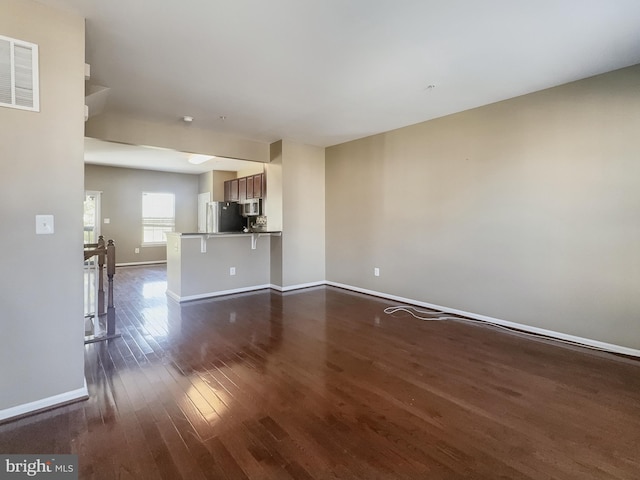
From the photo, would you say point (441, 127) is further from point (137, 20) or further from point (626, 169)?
point (137, 20)

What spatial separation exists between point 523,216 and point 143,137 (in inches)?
192

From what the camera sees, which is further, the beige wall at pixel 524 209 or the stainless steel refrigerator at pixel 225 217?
the stainless steel refrigerator at pixel 225 217

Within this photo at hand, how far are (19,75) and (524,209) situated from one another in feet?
14.4

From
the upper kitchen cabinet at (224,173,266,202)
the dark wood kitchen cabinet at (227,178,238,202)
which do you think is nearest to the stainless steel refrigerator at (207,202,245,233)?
the upper kitchen cabinet at (224,173,266,202)

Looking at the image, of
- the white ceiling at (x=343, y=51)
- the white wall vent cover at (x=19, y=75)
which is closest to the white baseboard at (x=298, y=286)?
the white ceiling at (x=343, y=51)

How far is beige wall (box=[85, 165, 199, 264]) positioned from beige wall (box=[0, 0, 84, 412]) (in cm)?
680

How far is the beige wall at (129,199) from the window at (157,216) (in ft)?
0.36

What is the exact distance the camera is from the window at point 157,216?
847 cm

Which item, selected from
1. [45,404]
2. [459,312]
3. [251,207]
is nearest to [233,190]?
[251,207]

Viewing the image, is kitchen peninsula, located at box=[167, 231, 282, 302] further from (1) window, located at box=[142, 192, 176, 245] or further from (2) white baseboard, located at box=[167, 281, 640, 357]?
(1) window, located at box=[142, 192, 176, 245]

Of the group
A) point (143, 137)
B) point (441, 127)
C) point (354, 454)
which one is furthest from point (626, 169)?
point (143, 137)

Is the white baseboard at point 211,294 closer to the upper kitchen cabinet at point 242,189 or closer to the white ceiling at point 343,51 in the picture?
the upper kitchen cabinet at point 242,189

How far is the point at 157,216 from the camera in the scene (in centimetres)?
867

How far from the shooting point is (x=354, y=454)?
64.4 inches
